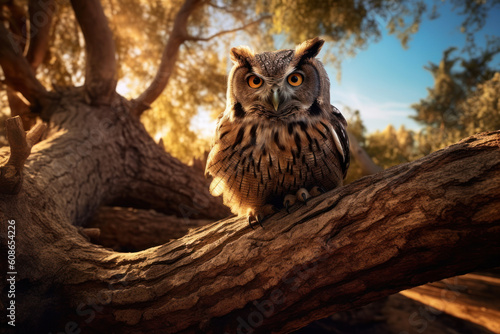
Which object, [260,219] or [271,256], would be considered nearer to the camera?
[271,256]

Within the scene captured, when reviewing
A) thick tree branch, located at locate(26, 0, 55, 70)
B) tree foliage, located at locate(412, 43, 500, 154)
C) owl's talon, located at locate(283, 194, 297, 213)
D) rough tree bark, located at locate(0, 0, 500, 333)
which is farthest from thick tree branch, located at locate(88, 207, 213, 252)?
tree foliage, located at locate(412, 43, 500, 154)

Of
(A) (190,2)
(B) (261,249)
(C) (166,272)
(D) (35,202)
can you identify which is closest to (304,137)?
(B) (261,249)

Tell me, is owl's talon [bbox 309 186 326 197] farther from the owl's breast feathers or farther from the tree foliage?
the tree foliage

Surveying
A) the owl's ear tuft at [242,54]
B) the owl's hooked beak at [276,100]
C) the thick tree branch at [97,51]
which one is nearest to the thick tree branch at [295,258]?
the owl's hooked beak at [276,100]

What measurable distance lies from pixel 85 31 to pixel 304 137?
129 inches

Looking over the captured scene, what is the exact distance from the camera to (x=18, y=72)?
325 cm

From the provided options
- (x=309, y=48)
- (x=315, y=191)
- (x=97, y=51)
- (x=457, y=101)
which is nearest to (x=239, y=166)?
(x=315, y=191)

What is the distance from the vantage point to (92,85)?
3416mm

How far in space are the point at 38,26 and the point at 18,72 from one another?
5.31 ft

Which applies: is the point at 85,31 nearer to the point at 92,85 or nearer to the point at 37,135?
the point at 92,85

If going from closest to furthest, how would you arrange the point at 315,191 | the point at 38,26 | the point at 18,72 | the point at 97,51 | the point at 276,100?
1. the point at 276,100
2. the point at 315,191
3. the point at 18,72
4. the point at 97,51
5. the point at 38,26

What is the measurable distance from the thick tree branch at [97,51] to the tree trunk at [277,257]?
1.95m

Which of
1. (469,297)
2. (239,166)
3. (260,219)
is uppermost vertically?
(239,166)

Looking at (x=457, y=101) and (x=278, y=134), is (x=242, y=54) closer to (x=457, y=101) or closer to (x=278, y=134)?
(x=278, y=134)
